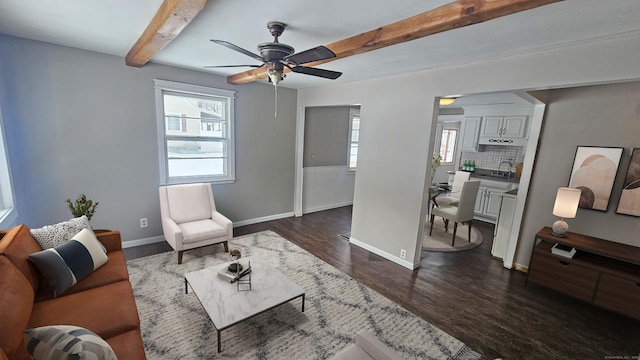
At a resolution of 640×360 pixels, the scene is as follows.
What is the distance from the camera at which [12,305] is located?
1.40 metres

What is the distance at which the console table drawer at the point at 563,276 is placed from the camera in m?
2.60

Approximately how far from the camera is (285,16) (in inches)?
72.4

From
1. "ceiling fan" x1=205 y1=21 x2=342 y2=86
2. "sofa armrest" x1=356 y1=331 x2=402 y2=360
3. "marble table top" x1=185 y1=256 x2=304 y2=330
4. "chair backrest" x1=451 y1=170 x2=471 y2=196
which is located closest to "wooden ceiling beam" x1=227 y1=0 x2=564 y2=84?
"ceiling fan" x1=205 y1=21 x2=342 y2=86

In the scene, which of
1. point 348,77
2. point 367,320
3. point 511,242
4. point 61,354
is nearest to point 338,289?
point 367,320

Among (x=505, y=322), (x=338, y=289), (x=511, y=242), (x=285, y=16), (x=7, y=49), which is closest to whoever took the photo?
(x=285, y=16)

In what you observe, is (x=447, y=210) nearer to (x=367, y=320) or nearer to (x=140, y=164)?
(x=367, y=320)

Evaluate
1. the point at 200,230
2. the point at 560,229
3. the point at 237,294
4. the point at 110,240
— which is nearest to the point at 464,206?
the point at 560,229

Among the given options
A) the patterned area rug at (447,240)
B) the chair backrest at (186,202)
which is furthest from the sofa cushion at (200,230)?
the patterned area rug at (447,240)

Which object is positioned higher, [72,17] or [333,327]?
[72,17]

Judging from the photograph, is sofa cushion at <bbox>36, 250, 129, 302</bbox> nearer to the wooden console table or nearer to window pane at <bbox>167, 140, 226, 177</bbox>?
window pane at <bbox>167, 140, 226, 177</bbox>

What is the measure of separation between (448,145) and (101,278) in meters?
7.74

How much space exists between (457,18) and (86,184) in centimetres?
419

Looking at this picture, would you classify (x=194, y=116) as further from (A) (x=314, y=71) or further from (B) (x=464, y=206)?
(B) (x=464, y=206)

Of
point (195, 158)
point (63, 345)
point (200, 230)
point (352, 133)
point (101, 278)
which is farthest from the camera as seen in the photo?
point (352, 133)
